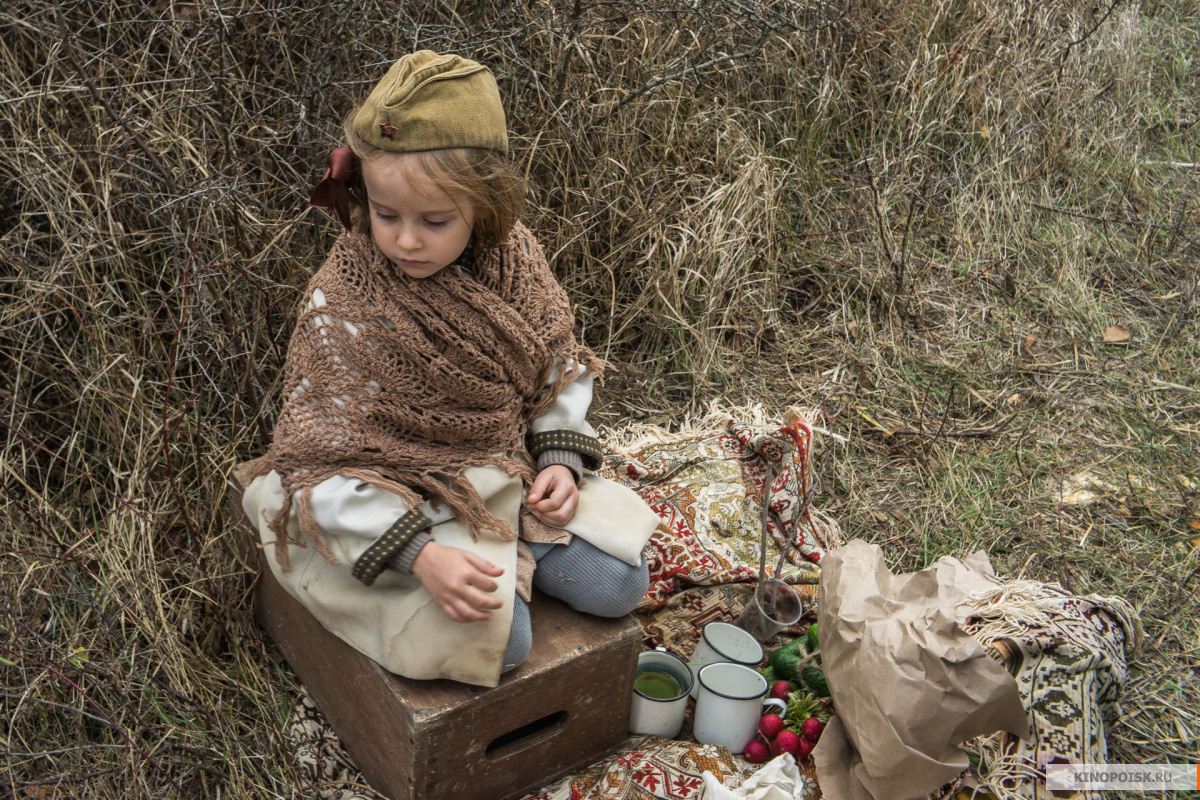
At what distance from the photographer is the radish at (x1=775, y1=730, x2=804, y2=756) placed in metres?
2.04

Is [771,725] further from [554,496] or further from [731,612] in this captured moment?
[554,496]

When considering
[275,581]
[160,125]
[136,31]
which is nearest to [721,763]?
[275,581]

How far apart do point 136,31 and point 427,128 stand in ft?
5.00

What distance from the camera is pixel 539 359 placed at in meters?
1.99

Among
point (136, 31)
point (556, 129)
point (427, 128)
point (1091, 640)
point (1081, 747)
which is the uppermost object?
point (427, 128)

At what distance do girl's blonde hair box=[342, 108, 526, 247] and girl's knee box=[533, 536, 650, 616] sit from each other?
680mm

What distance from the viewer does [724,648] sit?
222 cm

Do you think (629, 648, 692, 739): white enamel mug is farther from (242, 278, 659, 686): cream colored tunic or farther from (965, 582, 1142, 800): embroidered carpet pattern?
(965, 582, 1142, 800): embroidered carpet pattern

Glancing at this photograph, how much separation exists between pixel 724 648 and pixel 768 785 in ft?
1.30

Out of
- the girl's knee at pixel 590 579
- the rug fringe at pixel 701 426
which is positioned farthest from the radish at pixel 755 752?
the rug fringe at pixel 701 426

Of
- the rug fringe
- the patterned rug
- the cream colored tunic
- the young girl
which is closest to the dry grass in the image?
the rug fringe

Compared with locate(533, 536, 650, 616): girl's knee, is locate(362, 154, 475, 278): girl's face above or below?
above

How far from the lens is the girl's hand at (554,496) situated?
201 centimetres

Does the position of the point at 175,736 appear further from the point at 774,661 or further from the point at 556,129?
the point at 556,129
